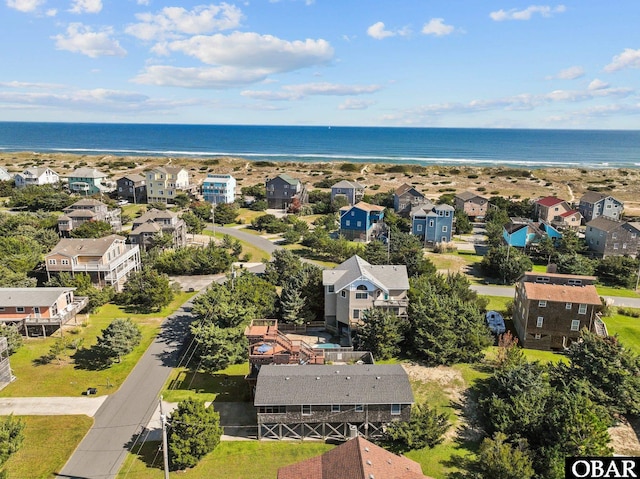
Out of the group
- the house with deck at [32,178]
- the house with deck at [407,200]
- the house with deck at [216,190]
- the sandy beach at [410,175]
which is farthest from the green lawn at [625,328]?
the house with deck at [32,178]

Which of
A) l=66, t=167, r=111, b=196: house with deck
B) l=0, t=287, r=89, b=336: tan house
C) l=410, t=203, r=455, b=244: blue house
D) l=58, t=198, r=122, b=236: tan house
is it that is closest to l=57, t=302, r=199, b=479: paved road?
l=0, t=287, r=89, b=336: tan house

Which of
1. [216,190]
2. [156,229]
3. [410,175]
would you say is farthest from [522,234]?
[410,175]

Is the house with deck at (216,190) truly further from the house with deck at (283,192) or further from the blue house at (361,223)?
the blue house at (361,223)

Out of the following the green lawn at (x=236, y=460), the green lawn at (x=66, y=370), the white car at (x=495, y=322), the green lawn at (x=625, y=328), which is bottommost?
the green lawn at (x=236, y=460)

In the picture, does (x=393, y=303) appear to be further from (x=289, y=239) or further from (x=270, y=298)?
(x=289, y=239)

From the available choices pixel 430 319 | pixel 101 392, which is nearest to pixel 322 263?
pixel 430 319
